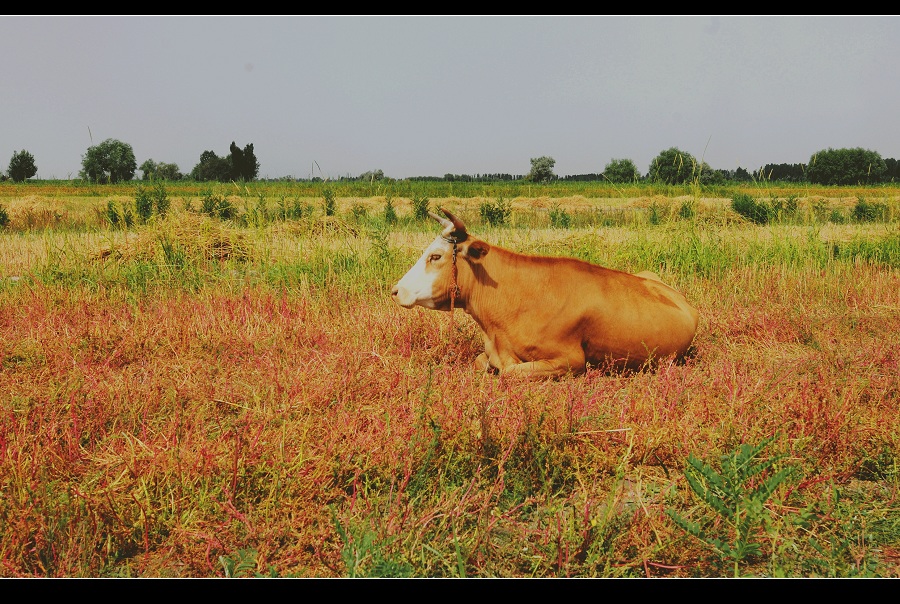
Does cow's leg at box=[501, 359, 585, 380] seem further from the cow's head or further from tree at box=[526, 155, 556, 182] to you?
tree at box=[526, 155, 556, 182]

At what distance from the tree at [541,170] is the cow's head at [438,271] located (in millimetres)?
70633

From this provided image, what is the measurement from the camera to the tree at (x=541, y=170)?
245 ft

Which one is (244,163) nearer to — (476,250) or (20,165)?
(20,165)

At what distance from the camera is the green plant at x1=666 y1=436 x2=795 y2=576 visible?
2.55 meters

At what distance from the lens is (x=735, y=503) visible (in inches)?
110

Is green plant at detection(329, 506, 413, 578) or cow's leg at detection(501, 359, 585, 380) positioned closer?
green plant at detection(329, 506, 413, 578)

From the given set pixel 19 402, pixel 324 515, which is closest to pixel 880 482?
pixel 324 515

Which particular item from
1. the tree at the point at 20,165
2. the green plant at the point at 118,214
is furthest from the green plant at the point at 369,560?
the tree at the point at 20,165

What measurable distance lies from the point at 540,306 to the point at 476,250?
72 centimetres

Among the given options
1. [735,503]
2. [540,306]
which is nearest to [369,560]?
[735,503]

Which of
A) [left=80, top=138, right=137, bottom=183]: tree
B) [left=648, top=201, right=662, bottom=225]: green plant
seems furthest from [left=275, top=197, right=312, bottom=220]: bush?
[left=80, top=138, right=137, bottom=183]: tree

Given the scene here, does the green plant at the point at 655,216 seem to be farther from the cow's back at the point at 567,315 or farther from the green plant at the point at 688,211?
the cow's back at the point at 567,315

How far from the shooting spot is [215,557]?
107 inches
